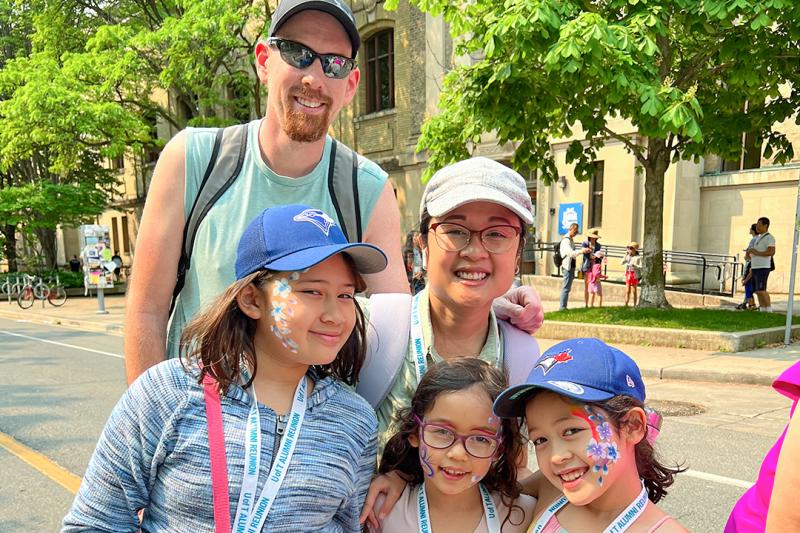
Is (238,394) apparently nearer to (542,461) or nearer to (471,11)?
(542,461)

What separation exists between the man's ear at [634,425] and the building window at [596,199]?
55.6 feet

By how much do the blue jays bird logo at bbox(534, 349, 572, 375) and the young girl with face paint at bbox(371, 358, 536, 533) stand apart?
0.16 meters

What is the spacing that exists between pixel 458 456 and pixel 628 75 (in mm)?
7347

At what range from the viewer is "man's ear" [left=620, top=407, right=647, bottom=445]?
5.26 feet

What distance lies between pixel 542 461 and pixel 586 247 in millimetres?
13540

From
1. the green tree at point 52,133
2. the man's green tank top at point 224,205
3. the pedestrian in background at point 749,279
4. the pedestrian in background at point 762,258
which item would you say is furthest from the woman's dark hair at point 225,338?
the green tree at point 52,133

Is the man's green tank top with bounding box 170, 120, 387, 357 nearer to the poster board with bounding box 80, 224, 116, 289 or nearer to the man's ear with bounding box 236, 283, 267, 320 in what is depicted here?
the man's ear with bounding box 236, 283, 267, 320

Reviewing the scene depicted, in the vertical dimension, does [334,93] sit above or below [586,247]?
above

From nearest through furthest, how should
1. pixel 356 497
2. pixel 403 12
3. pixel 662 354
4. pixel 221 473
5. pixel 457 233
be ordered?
pixel 221 473 < pixel 356 497 < pixel 457 233 < pixel 662 354 < pixel 403 12

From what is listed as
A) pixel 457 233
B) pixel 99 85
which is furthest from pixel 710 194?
pixel 99 85

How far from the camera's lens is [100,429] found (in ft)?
19.4

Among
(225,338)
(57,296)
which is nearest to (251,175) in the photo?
(225,338)

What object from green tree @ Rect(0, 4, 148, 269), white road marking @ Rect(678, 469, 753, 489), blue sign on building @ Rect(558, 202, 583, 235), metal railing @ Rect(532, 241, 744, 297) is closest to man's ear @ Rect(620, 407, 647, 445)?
white road marking @ Rect(678, 469, 753, 489)

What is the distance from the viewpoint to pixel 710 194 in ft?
54.6
